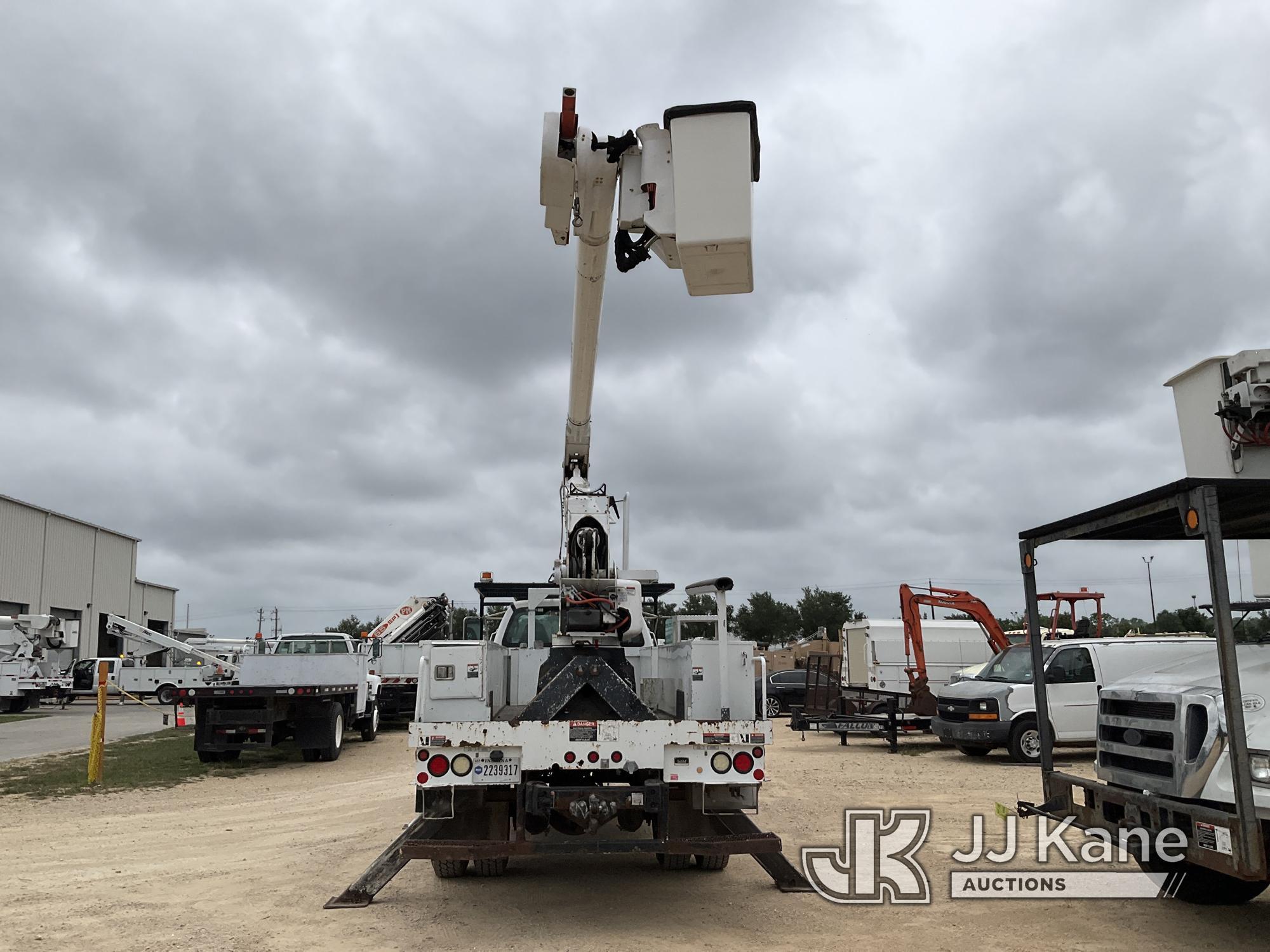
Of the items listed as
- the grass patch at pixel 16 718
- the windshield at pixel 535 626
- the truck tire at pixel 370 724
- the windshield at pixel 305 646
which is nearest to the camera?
the windshield at pixel 535 626

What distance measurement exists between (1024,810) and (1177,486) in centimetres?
282

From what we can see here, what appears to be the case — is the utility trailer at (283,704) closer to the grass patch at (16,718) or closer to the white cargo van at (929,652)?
the white cargo van at (929,652)

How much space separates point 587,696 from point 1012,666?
11714 millimetres

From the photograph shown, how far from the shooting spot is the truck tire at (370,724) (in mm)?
19953

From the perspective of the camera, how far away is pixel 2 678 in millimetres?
31188

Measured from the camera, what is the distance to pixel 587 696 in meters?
7.02

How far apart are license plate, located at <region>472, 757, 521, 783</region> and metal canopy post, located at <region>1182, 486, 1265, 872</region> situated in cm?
406

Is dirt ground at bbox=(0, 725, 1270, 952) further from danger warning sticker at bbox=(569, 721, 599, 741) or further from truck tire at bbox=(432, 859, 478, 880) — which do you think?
danger warning sticker at bbox=(569, 721, 599, 741)

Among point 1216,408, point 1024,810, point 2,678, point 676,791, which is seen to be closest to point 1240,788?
point 1024,810

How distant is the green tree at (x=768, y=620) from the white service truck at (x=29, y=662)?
48.1m

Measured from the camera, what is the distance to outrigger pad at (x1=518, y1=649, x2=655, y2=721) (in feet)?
22.5

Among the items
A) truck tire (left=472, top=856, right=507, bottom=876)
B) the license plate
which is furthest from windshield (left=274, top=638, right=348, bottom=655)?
the license plate

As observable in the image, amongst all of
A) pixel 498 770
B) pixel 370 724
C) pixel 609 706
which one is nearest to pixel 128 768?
pixel 370 724

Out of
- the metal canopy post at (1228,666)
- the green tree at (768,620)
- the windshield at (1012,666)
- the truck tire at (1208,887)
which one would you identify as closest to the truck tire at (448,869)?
the truck tire at (1208,887)
